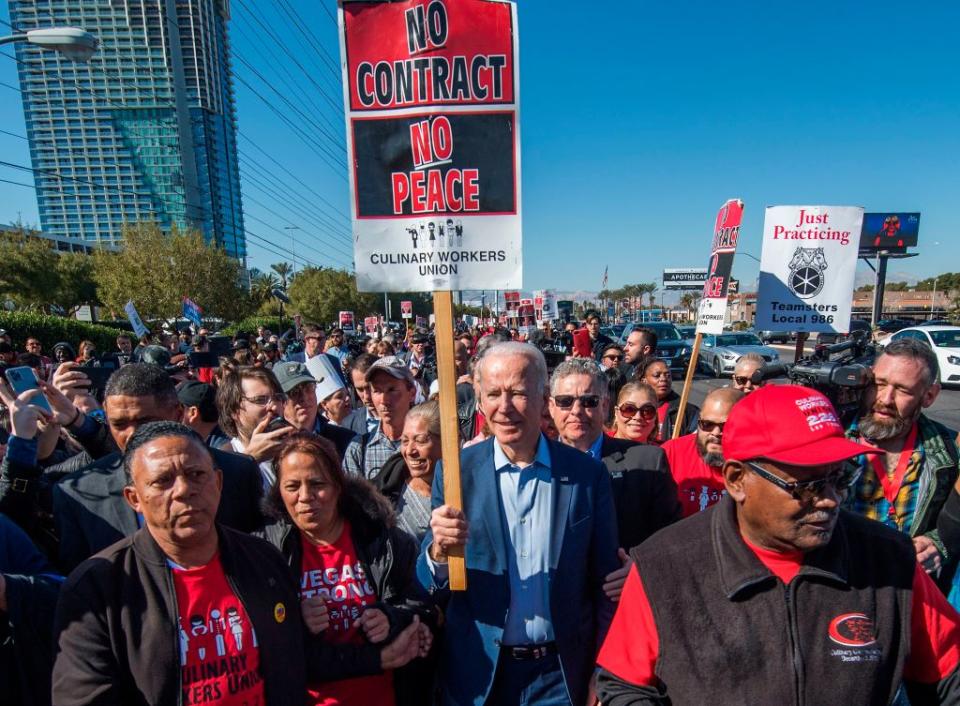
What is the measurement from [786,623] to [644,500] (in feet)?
3.71

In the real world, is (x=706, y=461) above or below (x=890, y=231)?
below

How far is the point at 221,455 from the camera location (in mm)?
2594

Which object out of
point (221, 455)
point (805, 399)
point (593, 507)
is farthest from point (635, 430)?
point (221, 455)

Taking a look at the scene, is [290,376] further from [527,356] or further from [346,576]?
[527,356]

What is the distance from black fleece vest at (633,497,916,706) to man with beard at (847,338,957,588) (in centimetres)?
129

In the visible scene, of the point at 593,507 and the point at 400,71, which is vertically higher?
the point at 400,71

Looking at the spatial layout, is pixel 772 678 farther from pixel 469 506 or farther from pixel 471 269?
pixel 471 269

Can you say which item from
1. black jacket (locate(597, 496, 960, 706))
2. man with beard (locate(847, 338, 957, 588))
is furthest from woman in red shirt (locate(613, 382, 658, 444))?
black jacket (locate(597, 496, 960, 706))

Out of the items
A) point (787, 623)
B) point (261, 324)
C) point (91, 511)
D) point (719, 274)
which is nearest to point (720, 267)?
point (719, 274)

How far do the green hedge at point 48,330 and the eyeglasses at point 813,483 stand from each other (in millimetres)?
23641

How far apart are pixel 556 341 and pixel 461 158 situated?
1453 cm

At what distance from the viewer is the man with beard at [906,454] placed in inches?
99.6

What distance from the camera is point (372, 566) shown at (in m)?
2.29

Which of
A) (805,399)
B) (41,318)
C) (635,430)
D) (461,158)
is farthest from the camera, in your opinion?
(41,318)
